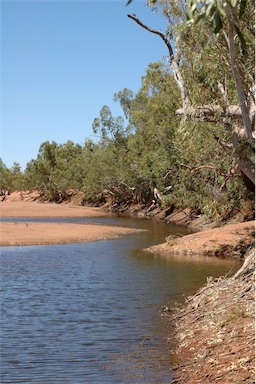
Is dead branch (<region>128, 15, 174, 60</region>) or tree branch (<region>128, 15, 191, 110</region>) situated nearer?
dead branch (<region>128, 15, 174, 60</region>)

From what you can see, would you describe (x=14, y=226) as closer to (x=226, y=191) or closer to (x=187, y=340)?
(x=226, y=191)

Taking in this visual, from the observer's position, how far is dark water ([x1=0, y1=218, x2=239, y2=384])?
9.24 metres

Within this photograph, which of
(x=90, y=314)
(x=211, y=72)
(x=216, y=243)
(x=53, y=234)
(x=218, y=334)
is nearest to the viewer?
(x=218, y=334)

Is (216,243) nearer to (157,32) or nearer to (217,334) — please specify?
(157,32)

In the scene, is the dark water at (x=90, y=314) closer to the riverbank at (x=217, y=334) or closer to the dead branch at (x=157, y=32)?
the riverbank at (x=217, y=334)

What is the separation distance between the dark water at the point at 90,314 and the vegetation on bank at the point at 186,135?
13.3ft

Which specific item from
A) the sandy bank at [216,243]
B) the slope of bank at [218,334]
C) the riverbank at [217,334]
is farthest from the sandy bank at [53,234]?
the slope of bank at [218,334]

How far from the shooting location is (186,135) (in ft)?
49.5

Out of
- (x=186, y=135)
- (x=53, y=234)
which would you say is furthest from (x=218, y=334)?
(x=53, y=234)

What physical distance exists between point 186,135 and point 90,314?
20.2 ft

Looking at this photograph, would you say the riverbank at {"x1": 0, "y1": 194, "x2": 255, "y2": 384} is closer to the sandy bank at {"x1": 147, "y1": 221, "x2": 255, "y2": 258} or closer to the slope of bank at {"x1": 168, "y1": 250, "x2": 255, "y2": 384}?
the slope of bank at {"x1": 168, "y1": 250, "x2": 255, "y2": 384}

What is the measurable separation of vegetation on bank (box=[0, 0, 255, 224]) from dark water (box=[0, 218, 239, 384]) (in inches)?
159

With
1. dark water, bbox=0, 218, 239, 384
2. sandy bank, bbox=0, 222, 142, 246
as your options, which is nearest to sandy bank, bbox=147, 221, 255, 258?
dark water, bbox=0, 218, 239, 384

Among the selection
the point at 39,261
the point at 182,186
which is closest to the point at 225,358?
the point at 39,261
